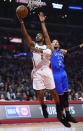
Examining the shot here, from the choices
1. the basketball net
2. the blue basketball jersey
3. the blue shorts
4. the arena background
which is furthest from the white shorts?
the basketball net

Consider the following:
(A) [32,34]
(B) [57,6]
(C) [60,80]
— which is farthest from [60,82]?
(A) [32,34]

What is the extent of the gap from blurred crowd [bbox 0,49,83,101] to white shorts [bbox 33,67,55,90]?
7.21 metres

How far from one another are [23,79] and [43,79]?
38.2ft

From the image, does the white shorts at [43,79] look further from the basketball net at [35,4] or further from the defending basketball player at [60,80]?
the basketball net at [35,4]

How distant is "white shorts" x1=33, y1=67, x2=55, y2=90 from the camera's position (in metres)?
7.48

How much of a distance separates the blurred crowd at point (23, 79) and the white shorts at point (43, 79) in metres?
7.21

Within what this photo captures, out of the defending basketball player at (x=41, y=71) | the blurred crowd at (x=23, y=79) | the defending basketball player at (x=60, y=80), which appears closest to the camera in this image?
the defending basketball player at (x=41, y=71)

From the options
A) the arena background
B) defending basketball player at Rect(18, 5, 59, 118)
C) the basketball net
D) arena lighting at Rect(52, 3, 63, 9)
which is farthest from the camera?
arena lighting at Rect(52, 3, 63, 9)

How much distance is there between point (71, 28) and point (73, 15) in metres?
0.79

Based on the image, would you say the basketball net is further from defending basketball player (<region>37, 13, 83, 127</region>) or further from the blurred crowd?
defending basketball player (<region>37, 13, 83, 127</region>)

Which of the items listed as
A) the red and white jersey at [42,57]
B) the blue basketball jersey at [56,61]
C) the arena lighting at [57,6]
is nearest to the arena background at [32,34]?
the arena lighting at [57,6]

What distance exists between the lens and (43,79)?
7.53 m

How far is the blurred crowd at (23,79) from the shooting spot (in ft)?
52.9

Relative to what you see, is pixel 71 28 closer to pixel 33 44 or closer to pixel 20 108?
pixel 20 108
